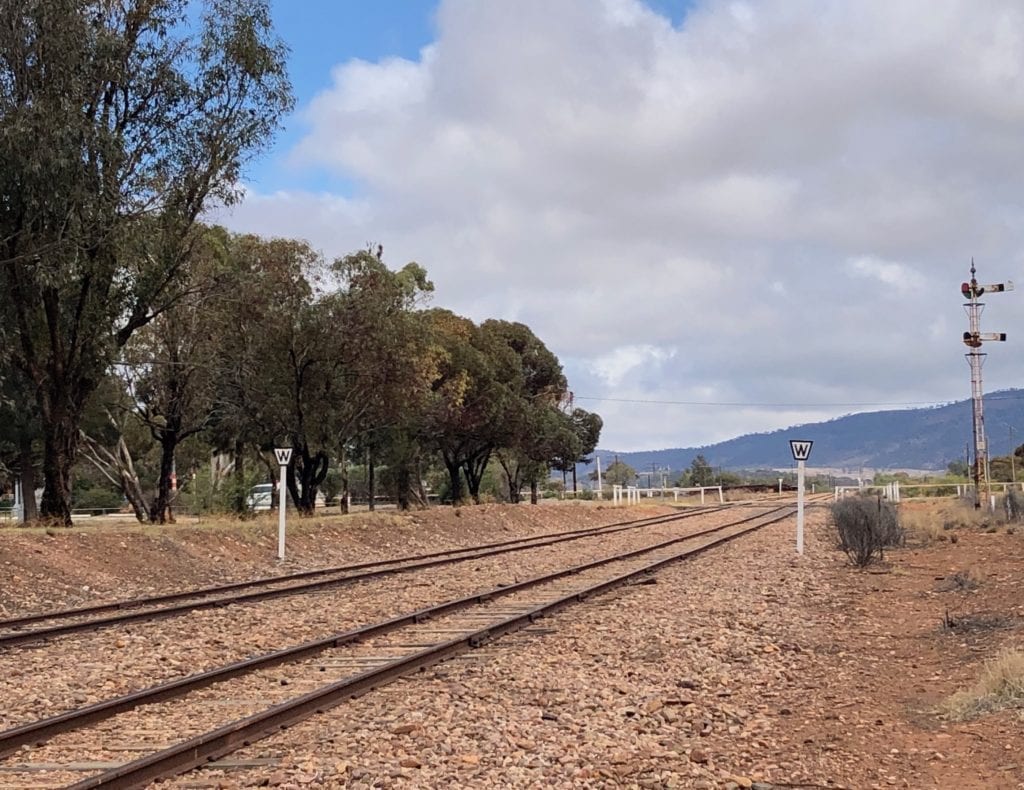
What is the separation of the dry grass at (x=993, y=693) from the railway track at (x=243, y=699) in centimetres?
473

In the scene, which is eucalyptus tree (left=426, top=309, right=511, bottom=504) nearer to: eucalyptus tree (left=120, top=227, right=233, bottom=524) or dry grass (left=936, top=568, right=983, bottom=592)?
eucalyptus tree (left=120, top=227, right=233, bottom=524)

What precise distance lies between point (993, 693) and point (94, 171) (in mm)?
22096

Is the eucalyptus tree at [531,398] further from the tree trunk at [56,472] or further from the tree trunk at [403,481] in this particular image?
the tree trunk at [56,472]

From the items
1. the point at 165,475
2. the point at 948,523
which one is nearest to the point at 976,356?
the point at 948,523

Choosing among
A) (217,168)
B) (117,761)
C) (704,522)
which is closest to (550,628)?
(117,761)

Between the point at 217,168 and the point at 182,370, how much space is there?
10017 mm

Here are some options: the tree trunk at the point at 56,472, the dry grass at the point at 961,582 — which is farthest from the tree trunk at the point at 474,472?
the dry grass at the point at 961,582

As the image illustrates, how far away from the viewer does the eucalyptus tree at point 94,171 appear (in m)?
23.8

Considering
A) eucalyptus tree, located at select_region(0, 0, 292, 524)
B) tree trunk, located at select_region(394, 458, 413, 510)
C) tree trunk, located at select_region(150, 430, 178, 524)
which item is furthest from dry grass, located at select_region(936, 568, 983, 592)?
tree trunk, located at select_region(394, 458, 413, 510)

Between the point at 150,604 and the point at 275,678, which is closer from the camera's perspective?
the point at 275,678

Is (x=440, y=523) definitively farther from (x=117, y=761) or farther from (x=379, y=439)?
(x=117, y=761)

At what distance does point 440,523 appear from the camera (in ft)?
121

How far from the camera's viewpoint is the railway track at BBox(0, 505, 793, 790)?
7219 millimetres

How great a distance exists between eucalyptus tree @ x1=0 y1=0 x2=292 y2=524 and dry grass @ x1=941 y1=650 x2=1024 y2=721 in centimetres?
2027
